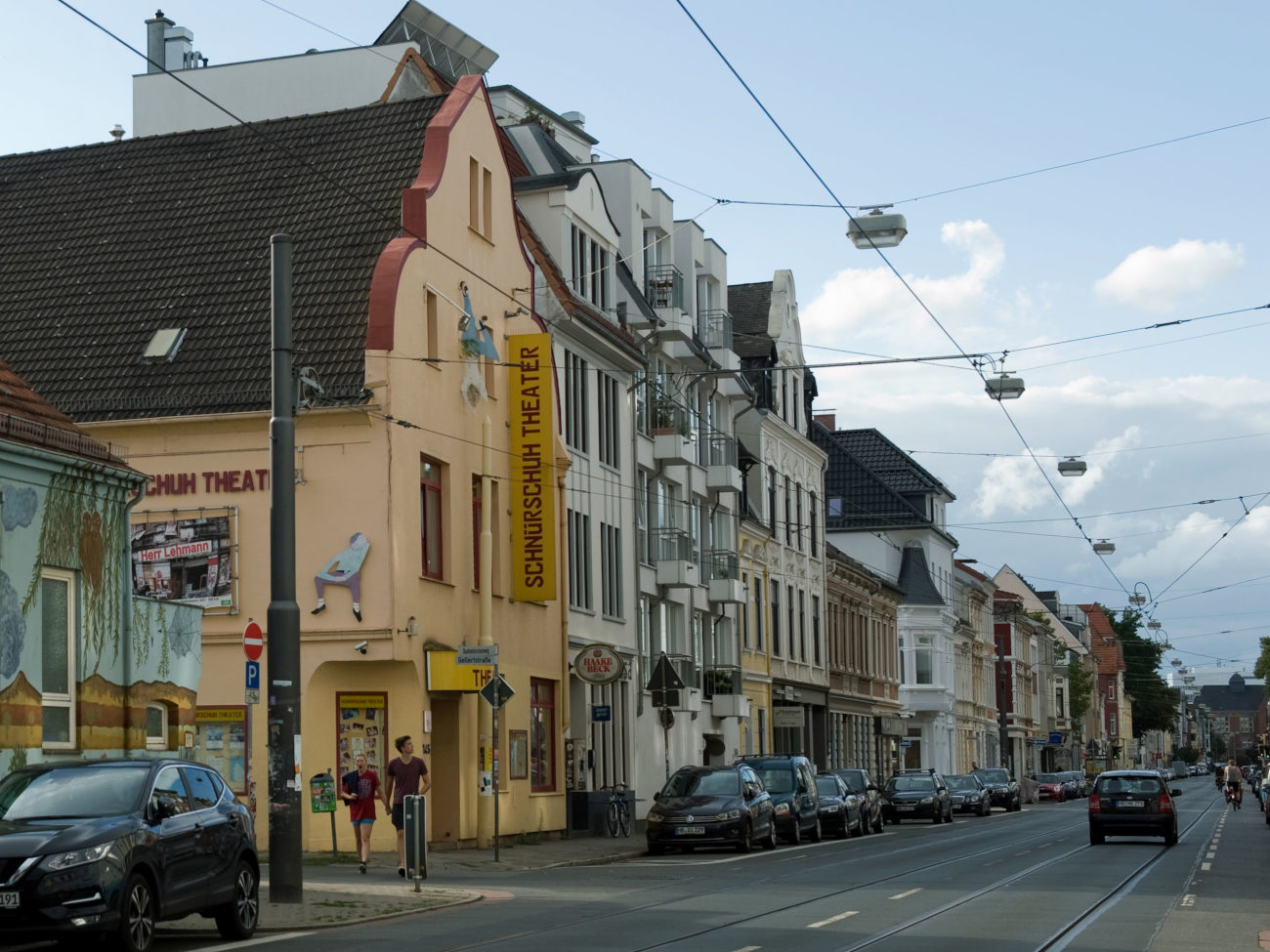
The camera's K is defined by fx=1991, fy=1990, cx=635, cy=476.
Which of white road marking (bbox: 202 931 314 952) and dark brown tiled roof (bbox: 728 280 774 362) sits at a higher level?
dark brown tiled roof (bbox: 728 280 774 362)

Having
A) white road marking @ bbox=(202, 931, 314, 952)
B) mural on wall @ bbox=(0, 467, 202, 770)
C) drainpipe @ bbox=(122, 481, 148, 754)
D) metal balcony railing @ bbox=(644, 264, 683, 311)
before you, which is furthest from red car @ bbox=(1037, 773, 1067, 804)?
white road marking @ bbox=(202, 931, 314, 952)

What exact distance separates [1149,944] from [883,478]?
7045 centimetres

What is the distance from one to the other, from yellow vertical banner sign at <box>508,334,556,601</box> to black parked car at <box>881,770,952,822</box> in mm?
20707

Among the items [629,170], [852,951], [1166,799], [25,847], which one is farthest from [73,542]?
[629,170]

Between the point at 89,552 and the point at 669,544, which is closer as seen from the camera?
the point at 89,552

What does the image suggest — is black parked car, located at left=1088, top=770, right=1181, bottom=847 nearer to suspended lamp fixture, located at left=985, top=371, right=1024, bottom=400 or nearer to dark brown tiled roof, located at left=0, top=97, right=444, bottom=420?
suspended lamp fixture, located at left=985, top=371, right=1024, bottom=400

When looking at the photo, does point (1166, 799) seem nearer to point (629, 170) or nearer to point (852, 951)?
point (629, 170)

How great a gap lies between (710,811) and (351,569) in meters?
7.35

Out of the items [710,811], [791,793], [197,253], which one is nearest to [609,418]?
[791,793]

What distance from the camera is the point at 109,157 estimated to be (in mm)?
37719

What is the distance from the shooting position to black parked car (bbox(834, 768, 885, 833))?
149 feet

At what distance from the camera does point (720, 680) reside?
172ft

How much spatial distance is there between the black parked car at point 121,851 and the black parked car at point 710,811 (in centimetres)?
1601

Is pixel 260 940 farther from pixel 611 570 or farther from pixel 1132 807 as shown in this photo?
pixel 611 570
